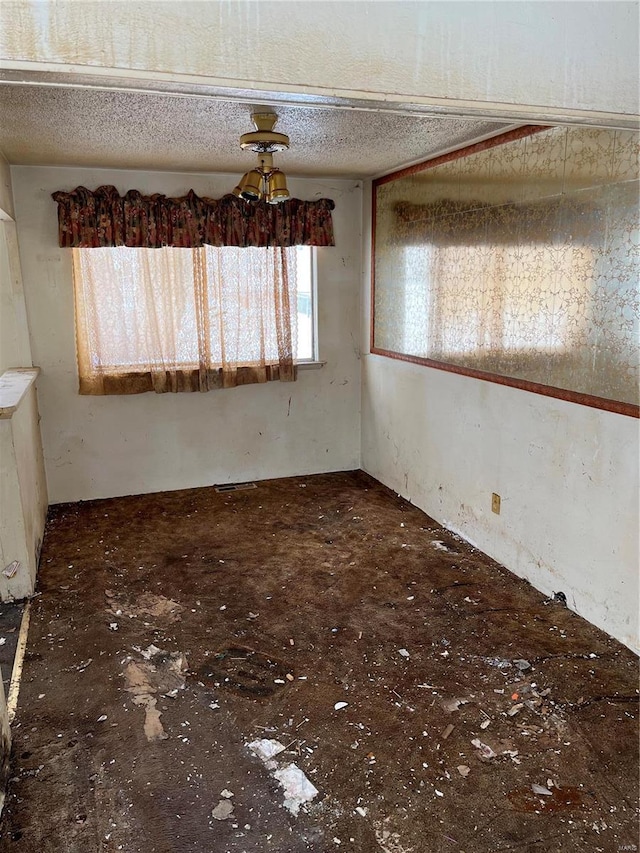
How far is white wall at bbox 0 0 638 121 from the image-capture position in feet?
3.97

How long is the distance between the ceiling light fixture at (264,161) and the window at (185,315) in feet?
3.63

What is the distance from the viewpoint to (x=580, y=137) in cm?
276

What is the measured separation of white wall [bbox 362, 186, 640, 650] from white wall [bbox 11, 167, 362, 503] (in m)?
0.68

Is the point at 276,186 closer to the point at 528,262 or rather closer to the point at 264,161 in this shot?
the point at 264,161

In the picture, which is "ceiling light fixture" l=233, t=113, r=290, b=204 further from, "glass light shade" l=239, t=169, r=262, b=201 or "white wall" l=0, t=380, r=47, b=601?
"white wall" l=0, t=380, r=47, b=601

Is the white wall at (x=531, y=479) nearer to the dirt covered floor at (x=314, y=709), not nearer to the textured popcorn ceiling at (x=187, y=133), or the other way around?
the dirt covered floor at (x=314, y=709)

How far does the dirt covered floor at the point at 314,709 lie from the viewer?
6.18 ft

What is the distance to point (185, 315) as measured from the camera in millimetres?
4629

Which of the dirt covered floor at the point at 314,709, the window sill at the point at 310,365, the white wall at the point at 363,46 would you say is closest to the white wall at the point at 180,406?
the window sill at the point at 310,365

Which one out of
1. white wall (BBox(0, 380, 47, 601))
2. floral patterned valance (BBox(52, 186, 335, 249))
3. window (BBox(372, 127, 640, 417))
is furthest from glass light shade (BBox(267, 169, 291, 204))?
white wall (BBox(0, 380, 47, 601))

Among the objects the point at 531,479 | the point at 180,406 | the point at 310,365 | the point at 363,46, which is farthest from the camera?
the point at 310,365

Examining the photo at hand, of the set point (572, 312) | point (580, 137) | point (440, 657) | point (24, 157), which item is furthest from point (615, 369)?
point (24, 157)

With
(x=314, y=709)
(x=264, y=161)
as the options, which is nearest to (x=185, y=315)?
(x=264, y=161)

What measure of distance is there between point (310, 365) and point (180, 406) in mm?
1065
